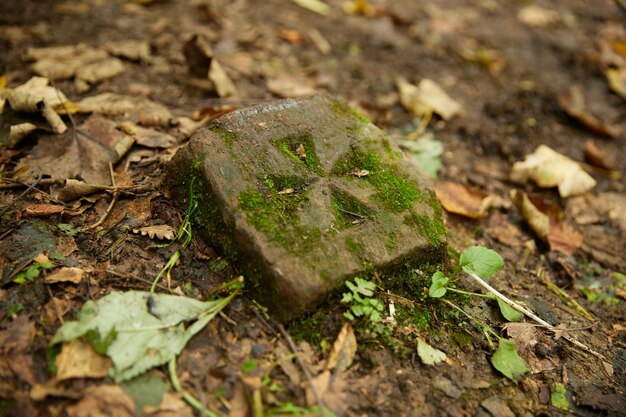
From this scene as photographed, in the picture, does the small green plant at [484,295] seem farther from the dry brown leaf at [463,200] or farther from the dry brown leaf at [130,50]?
the dry brown leaf at [130,50]

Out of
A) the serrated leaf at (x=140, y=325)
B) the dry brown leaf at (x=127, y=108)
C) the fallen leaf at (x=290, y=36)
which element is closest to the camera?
the serrated leaf at (x=140, y=325)

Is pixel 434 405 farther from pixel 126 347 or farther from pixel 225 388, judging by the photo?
pixel 126 347

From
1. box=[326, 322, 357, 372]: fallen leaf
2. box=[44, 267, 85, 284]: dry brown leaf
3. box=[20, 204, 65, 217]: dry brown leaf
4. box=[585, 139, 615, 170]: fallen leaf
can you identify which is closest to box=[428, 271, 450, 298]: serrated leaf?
box=[326, 322, 357, 372]: fallen leaf

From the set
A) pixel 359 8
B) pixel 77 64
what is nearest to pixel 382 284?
pixel 77 64

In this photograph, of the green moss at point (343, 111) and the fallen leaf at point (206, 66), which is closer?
the green moss at point (343, 111)

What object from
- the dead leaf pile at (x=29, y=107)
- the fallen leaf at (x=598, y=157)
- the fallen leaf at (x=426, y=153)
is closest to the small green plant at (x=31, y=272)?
the dead leaf pile at (x=29, y=107)

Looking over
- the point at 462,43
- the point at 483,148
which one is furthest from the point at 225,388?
the point at 462,43
